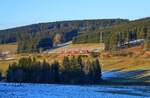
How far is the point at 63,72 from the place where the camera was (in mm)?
194375

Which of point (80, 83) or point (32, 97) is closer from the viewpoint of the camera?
point (32, 97)

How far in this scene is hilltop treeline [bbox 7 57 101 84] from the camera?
19225 cm

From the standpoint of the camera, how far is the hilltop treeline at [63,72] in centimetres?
19225

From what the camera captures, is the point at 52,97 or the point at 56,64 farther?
the point at 56,64

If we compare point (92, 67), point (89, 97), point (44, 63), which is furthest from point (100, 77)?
point (89, 97)

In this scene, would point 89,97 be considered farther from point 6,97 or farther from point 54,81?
point 54,81

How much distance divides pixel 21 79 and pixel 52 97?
80388 millimetres

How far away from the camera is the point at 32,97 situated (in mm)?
116000

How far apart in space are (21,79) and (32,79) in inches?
141

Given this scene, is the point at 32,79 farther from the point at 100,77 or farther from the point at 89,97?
the point at 89,97

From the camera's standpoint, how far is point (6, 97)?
114 meters

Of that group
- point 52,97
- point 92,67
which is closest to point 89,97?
point 52,97

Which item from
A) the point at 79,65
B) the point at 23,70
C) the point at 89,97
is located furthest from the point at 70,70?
the point at 89,97

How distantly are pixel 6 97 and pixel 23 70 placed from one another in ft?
282
